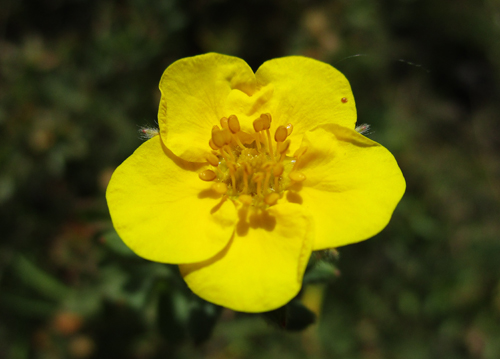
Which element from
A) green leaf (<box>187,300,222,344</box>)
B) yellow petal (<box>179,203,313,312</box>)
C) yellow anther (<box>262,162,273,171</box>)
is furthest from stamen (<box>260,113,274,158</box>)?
green leaf (<box>187,300,222,344</box>)

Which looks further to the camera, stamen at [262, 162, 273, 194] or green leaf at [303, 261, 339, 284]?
green leaf at [303, 261, 339, 284]

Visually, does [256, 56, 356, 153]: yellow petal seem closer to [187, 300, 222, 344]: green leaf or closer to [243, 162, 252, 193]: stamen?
[243, 162, 252, 193]: stamen

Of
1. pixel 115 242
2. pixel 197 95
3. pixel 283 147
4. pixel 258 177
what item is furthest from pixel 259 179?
pixel 115 242

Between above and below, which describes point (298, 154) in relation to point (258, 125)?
below

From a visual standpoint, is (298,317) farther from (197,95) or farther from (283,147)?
(197,95)

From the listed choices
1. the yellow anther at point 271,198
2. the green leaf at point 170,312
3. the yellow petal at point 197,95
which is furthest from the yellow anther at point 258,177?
the green leaf at point 170,312

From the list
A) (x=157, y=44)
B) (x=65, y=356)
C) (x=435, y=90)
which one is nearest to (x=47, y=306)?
(x=65, y=356)

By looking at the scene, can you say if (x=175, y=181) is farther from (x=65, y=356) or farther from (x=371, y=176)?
(x=65, y=356)
